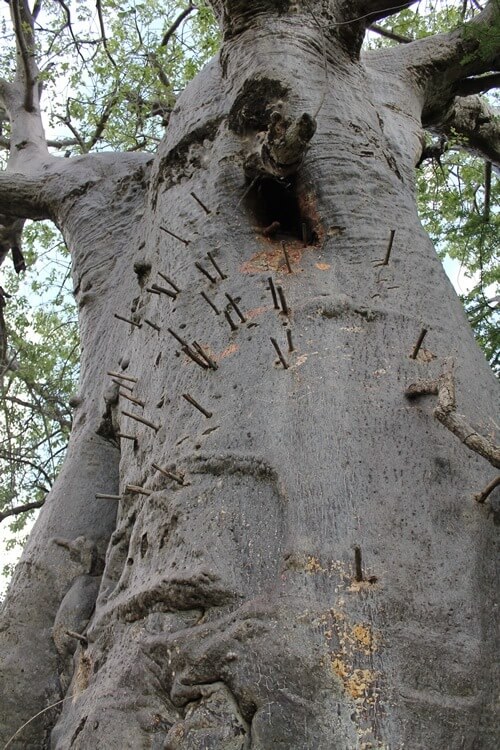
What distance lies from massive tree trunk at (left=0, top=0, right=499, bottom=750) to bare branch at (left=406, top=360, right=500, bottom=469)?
0.04 metres

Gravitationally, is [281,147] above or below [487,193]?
below

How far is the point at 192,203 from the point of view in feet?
9.80

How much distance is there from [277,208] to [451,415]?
139cm

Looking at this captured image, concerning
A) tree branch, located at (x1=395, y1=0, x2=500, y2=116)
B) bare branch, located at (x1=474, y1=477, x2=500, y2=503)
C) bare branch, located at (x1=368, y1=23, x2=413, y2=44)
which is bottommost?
bare branch, located at (x1=474, y1=477, x2=500, y2=503)

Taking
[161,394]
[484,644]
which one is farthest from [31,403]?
[484,644]

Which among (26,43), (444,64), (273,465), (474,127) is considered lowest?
(273,465)

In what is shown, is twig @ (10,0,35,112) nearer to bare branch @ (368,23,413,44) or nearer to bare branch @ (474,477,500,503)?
bare branch @ (368,23,413,44)

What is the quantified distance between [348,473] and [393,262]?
0.93 metres

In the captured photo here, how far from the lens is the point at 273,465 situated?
1832mm

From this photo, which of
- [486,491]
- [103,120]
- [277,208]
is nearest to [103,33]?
[103,120]

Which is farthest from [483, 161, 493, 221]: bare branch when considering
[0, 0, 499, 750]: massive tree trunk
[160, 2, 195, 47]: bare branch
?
[160, 2, 195, 47]: bare branch

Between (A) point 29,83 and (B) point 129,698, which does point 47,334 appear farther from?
(B) point 129,698

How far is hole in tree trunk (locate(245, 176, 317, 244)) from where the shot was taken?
9.12ft

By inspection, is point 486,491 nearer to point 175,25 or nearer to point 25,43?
point 25,43
